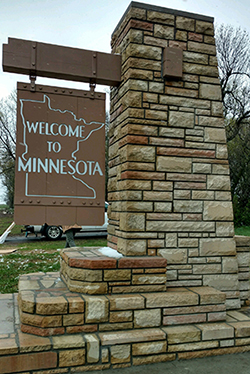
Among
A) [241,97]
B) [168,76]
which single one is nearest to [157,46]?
[168,76]

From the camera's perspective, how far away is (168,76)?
11.9ft

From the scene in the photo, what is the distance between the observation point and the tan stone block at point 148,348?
303cm

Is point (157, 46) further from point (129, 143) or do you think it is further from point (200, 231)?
point (200, 231)

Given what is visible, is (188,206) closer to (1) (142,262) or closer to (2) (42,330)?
(1) (142,262)

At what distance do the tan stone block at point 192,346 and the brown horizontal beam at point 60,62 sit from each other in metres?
2.66

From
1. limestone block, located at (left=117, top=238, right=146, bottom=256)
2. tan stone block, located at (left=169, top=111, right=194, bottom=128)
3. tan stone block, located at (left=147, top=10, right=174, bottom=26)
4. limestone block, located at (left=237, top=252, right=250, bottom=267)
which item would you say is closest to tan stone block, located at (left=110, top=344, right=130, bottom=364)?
limestone block, located at (left=117, top=238, right=146, bottom=256)

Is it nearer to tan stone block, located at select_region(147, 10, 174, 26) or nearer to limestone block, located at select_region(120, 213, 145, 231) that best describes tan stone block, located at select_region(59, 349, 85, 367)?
limestone block, located at select_region(120, 213, 145, 231)

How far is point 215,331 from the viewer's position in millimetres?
3244

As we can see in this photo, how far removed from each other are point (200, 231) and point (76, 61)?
2153 millimetres

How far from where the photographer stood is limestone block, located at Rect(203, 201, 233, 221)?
12.0 feet

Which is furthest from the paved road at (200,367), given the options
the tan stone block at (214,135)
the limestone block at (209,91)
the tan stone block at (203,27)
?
the tan stone block at (203,27)

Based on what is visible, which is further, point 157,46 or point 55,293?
point 157,46

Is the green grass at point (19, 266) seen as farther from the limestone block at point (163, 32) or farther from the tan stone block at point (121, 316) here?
the limestone block at point (163, 32)

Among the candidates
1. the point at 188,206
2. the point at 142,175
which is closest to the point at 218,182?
the point at 188,206
